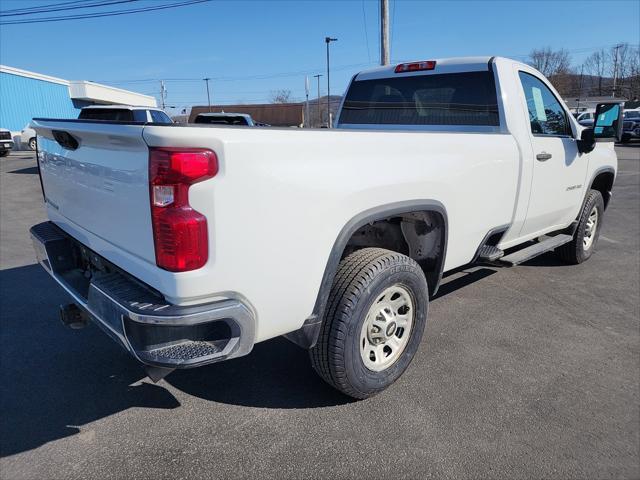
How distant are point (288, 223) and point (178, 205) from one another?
50 cm

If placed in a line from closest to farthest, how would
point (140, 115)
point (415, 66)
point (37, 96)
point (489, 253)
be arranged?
point (489, 253) → point (415, 66) → point (140, 115) → point (37, 96)

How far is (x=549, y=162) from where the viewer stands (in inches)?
162

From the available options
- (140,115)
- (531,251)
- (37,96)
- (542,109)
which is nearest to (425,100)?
(542,109)

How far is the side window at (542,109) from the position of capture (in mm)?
4078

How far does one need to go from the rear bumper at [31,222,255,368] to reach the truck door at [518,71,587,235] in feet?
9.64

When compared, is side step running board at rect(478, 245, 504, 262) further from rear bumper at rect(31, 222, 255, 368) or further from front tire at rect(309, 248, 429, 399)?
rear bumper at rect(31, 222, 255, 368)

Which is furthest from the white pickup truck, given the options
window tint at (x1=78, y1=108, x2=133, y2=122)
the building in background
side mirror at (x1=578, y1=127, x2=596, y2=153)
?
the building in background

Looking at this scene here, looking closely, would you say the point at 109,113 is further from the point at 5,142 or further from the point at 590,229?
the point at 5,142

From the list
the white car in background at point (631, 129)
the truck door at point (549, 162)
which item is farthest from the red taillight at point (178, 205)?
the white car in background at point (631, 129)

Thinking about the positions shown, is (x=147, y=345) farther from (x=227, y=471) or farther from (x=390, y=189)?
(x=390, y=189)

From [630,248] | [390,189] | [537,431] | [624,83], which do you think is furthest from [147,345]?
[624,83]

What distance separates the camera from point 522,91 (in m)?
3.97

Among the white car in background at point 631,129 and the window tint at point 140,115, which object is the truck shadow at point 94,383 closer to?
the window tint at point 140,115

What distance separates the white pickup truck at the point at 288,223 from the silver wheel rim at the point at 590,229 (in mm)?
1800
